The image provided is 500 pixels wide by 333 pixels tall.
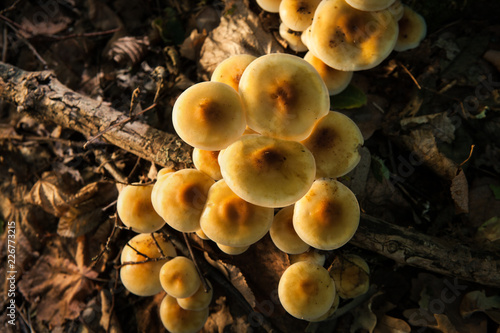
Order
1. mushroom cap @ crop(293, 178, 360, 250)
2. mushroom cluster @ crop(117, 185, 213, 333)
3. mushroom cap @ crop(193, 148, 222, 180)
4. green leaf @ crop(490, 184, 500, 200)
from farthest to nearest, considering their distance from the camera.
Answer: green leaf @ crop(490, 184, 500, 200) < mushroom cluster @ crop(117, 185, 213, 333) < mushroom cap @ crop(193, 148, 222, 180) < mushroom cap @ crop(293, 178, 360, 250)

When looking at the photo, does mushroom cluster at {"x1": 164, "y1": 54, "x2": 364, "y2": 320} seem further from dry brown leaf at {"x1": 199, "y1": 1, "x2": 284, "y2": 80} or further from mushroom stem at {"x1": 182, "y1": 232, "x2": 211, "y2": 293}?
dry brown leaf at {"x1": 199, "y1": 1, "x2": 284, "y2": 80}

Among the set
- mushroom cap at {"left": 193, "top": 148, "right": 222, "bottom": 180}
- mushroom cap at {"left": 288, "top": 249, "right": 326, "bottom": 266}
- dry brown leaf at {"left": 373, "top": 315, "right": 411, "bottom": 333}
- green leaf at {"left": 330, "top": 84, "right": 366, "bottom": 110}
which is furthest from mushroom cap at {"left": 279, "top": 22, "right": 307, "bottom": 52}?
dry brown leaf at {"left": 373, "top": 315, "right": 411, "bottom": 333}

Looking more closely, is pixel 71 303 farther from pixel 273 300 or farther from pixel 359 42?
pixel 359 42

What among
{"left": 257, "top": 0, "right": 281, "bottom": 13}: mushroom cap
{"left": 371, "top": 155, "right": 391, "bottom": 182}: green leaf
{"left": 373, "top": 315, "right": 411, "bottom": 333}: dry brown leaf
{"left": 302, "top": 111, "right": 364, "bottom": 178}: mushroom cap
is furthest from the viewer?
{"left": 257, "top": 0, "right": 281, "bottom": 13}: mushroom cap

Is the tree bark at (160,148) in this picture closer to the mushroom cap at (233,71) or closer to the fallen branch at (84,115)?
the fallen branch at (84,115)

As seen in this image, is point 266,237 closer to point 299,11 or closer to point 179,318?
point 179,318

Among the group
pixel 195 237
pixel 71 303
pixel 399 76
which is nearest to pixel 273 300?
pixel 195 237
